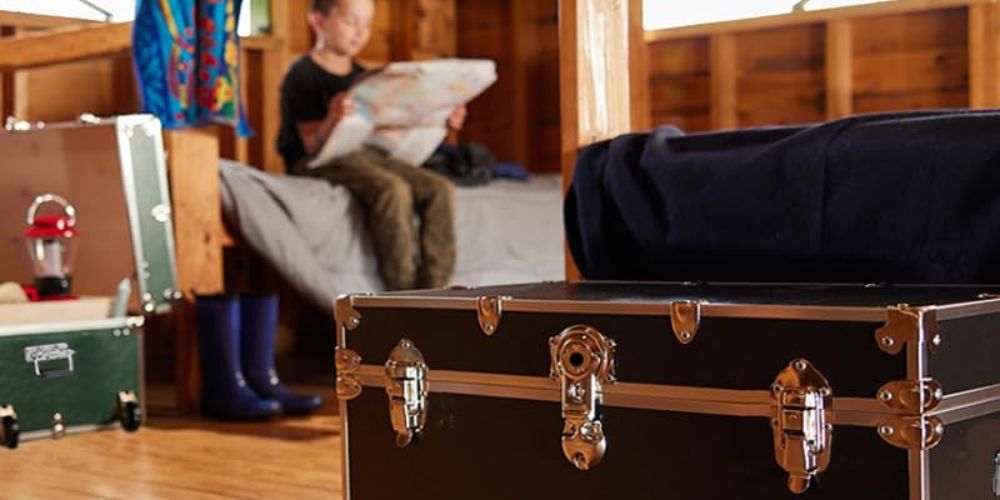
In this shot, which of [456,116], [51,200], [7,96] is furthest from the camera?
[7,96]

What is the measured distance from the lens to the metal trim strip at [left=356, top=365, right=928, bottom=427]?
126 centimetres

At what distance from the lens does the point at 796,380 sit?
1285 millimetres

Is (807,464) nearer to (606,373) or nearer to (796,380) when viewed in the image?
(796,380)

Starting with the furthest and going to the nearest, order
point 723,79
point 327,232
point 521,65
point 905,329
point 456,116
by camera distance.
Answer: point 521,65 < point 723,79 < point 456,116 < point 327,232 < point 905,329

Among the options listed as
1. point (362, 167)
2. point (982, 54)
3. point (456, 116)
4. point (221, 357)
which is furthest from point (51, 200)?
point (982, 54)

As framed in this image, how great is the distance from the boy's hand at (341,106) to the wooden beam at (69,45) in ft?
1.80

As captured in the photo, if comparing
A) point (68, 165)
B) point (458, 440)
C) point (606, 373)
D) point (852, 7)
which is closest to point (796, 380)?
point (606, 373)

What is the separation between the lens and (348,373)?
1681mm

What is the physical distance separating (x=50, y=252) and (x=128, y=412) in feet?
1.33

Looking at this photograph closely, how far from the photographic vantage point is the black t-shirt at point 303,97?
369 centimetres

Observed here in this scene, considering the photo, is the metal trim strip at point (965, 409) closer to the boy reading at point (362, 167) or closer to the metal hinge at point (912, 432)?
the metal hinge at point (912, 432)

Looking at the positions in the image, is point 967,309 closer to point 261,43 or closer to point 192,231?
point 192,231

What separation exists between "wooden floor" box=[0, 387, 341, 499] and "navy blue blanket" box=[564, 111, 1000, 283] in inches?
25.1

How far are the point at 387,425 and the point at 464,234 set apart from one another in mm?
2138
